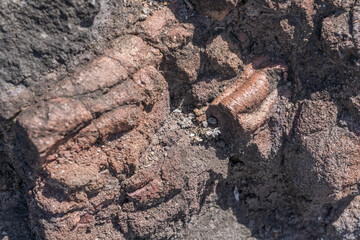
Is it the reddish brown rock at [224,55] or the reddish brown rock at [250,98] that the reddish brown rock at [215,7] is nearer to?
the reddish brown rock at [224,55]

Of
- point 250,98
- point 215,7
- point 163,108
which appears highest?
point 215,7

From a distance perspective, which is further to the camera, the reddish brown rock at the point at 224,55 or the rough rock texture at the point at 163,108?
the reddish brown rock at the point at 224,55

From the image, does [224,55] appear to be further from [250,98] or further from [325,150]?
[325,150]

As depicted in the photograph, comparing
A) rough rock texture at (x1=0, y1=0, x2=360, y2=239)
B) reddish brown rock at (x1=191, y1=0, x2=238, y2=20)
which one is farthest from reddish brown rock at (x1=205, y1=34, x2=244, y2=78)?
reddish brown rock at (x1=191, y1=0, x2=238, y2=20)

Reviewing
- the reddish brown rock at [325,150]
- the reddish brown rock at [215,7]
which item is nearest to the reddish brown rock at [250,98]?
the reddish brown rock at [325,150]

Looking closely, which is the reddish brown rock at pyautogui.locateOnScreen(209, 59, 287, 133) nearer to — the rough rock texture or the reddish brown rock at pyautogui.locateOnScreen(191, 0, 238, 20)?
the rough rock texture

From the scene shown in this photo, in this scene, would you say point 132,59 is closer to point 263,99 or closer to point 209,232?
point 263,99

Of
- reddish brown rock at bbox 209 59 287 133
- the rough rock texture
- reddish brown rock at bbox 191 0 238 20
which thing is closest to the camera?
the rough rock texture

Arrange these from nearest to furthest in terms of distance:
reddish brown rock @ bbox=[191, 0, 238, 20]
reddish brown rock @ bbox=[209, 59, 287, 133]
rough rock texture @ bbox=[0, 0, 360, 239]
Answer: rough rock texture @ bbox=[0, 0, 360, 239] < reddish brown rock @ bbox=[191, 0, 238, 20] < reddish brown rock @ bbox=[209, 59, 287, 133]

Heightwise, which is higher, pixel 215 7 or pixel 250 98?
pixel 215 7

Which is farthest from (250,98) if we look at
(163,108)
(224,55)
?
(163,108)
